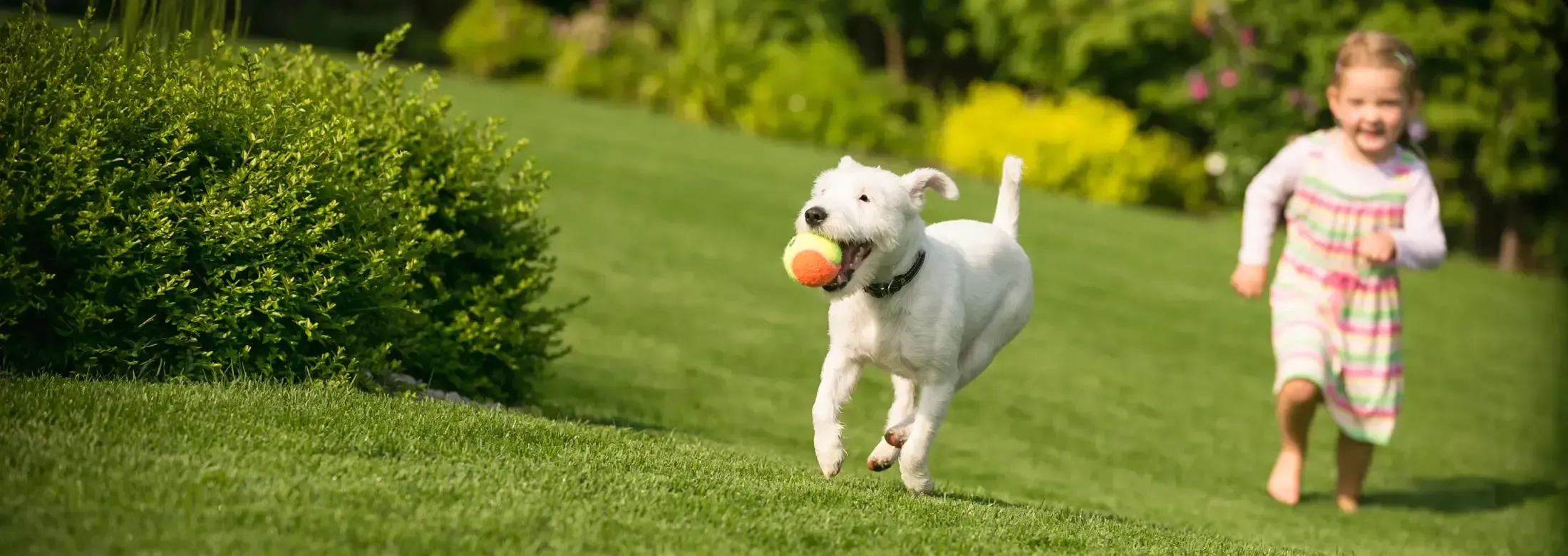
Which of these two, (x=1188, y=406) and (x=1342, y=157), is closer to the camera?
(x=1342, y=157)

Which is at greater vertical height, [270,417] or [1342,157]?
[1342,157]

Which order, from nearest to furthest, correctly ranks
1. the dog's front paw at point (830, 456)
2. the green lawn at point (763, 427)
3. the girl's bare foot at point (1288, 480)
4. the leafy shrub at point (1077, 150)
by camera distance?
1. the green lawn at point (763, 427)
2. the dog's front paw at point (830, 456)
3. the girl's bare foot at point (1288, 480)
4. the leafy shrub at point (1077, 150)

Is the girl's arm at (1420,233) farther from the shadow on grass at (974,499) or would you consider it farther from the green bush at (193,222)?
the green bush at (193,222)

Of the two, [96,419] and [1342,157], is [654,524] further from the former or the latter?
[1342,157]

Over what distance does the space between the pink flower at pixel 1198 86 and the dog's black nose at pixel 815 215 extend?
1642 centimetres

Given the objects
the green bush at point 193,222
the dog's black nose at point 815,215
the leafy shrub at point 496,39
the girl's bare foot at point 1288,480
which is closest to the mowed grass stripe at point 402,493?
the green bush at point 193,222

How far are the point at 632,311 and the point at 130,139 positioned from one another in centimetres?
606

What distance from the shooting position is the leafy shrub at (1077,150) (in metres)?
20.2

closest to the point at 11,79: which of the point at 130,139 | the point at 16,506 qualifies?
the point at 130,139

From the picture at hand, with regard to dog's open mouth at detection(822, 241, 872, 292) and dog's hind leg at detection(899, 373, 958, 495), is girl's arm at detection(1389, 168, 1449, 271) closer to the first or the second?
dog's hind leg at detection(899, 373, 958, 495)

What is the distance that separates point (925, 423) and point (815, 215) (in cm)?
96

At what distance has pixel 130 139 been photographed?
6.09 m

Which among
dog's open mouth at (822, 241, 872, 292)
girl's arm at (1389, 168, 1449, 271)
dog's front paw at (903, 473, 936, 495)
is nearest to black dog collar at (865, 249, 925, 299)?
dog's open mouth at (822, 241, 872, 292)

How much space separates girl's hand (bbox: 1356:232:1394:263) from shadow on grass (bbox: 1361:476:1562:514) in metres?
1.99
